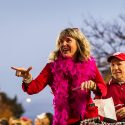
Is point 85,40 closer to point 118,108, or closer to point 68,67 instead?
point 68,67

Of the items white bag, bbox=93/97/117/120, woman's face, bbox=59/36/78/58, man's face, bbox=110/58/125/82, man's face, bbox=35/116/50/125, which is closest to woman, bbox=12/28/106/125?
woman's face, bbox=59/36/78/58

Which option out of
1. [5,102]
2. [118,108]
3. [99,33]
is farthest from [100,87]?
[5,102]

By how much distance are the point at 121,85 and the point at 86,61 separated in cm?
71

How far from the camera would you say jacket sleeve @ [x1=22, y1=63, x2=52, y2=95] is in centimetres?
442

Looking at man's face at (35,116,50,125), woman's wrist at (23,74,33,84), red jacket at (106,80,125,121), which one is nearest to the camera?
woman's wrist at (23,74,33,84)

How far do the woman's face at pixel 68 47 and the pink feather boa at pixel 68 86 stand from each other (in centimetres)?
5

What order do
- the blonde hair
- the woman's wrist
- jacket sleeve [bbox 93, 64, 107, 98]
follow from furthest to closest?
the blonde hair, the woman's wrist, jacket sleeve [bbox 93, 64, 107, 98]

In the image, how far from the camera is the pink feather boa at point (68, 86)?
14.3 ft

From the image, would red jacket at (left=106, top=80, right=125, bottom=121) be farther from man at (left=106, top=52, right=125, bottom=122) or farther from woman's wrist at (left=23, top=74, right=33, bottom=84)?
woman's wrist at (left=23, top=74, right=33, bottom=84)

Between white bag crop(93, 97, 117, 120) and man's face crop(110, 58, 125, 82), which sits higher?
man's face crop(110, 58, 125, 82)

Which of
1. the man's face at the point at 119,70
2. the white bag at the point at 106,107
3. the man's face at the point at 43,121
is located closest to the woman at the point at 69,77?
the white bag at the point at 106,107

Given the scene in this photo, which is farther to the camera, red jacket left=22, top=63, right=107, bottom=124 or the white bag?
the white bag

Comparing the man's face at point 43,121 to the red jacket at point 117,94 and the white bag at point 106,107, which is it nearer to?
the red jacket at point 117,94

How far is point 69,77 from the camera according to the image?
448 cm
